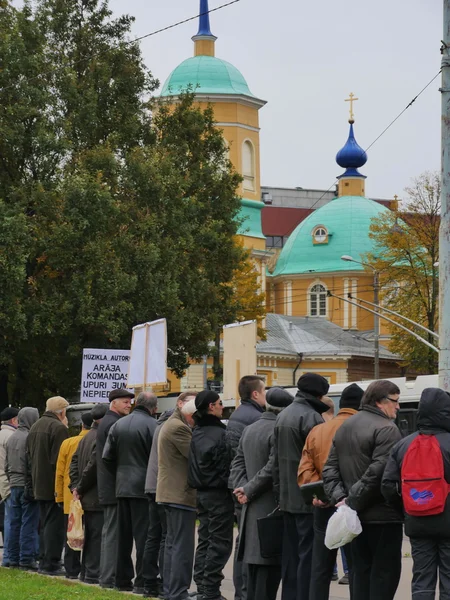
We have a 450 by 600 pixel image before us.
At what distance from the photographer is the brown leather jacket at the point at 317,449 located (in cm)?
1070

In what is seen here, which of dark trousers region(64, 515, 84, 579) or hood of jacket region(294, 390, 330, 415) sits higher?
hood of jacket region(294, 390, 330, 415)

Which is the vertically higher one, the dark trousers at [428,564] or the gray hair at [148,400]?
the gray hair at [148,400]

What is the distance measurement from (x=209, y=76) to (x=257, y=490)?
76.8 meters

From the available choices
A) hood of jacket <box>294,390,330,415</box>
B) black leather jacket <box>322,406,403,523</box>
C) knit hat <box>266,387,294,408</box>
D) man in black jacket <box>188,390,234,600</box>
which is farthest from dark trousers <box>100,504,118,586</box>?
black leather jacket <box>322,406,403,523</box>

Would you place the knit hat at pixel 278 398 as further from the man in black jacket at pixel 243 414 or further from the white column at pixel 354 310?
the white column at pixel 354 310

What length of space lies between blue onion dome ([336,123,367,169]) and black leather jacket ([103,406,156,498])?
99.7 metres

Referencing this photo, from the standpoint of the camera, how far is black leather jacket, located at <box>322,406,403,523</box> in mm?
9961


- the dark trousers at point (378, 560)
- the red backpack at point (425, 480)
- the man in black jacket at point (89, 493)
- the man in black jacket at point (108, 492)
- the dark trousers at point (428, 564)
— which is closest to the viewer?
the red backpack at point (425, 480)

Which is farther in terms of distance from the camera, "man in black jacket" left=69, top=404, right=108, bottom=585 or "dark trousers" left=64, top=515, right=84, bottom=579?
"dark trousers" left=64, top=515, right=84, bottom=579

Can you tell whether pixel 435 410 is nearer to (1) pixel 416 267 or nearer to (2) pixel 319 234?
(1) pixel 416 267

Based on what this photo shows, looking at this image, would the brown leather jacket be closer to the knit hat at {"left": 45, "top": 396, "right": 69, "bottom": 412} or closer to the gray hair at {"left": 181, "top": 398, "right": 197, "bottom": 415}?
the gray hair at {"left": 181, "top": 398, "right": 197, "bottom": 415}

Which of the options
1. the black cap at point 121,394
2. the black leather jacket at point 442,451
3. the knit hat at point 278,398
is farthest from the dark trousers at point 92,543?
the black leather jacket at point 442,451

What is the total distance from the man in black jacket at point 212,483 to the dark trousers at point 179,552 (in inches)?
14.5

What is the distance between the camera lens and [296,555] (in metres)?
11.2
